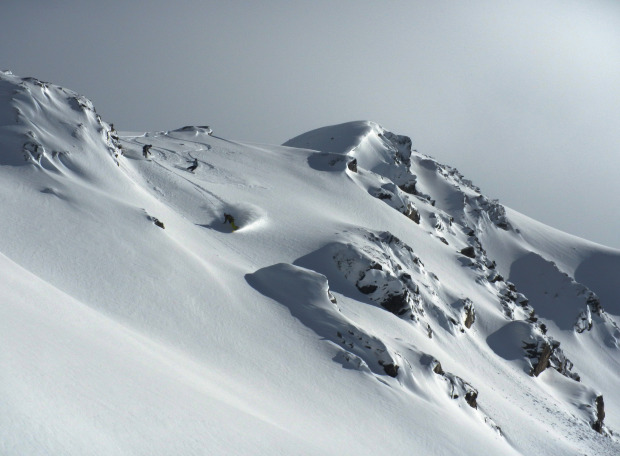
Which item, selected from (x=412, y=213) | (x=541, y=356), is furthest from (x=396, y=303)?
(x=412, y=213)

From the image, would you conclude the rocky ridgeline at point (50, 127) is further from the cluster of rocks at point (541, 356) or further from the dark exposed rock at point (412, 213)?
the cluster of rocks at point (541, 356)

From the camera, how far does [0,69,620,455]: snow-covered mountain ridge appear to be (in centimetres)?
1040

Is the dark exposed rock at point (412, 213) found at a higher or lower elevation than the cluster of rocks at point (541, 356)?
higher

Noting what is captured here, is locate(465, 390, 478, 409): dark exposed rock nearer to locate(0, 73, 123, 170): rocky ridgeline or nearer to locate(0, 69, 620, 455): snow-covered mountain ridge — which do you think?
locate(0, 69, 620, 455): snow-covered mountain ridge

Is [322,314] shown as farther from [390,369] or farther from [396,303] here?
[396,303]

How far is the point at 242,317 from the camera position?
2175 centimetres

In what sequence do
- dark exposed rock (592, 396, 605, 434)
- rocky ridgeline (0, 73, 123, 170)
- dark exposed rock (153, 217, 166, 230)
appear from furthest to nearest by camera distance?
dark exposed rock (592, 396, 605, 434) < rocky ridgeline (0, 73, 123, 170) < dark exposed rock (153, 217, 166, 230)

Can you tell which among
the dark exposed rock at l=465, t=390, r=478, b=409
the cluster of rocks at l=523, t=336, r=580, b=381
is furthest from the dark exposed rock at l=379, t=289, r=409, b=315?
the cluster of rocks at l=523, t=336, r=580, b=381

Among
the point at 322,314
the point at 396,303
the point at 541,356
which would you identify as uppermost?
the point at 322,314

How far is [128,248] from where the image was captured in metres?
22.4

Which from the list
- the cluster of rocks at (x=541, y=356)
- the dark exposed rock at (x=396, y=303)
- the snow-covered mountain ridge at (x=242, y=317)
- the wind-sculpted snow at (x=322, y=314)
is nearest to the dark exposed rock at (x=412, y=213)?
the snow-covered mountain ridge at (x=242, y=317)

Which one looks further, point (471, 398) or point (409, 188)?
point (409, 188)

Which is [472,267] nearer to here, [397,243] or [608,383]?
[397,243]

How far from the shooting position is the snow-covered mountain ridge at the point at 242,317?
10.4 meters
